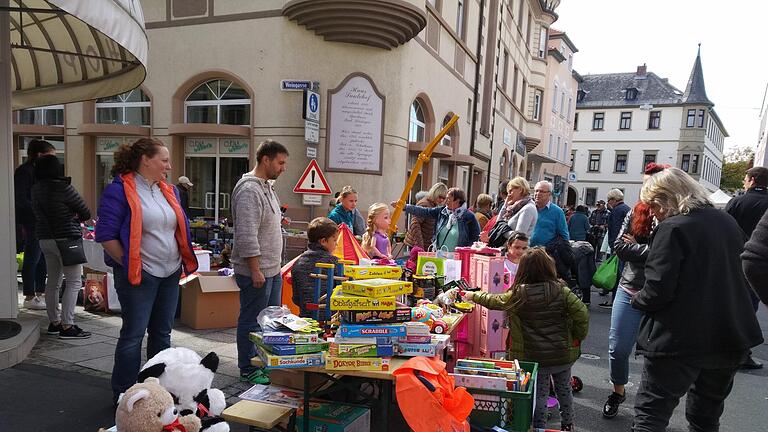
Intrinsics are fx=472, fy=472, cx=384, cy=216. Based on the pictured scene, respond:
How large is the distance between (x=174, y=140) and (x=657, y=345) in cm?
1119

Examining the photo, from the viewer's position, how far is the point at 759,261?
1.84 metres

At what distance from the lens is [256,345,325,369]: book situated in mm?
2432

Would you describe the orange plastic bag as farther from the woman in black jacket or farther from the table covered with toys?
the woman in black jacket

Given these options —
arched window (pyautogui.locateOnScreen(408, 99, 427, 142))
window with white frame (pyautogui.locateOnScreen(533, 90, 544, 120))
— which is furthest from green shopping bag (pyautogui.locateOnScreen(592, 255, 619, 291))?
window with white frame (pyautogui.locateOnScreen(533, 90, 544, 120))

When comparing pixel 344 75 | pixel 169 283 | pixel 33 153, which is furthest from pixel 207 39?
pixel 169 283

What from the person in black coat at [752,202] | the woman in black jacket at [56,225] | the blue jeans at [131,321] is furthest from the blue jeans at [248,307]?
the person in black coat at [752,202]

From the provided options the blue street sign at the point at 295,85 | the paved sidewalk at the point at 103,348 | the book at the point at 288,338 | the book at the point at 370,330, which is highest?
the blue street sign at the point at 295,85

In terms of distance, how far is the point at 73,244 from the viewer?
4605 mm

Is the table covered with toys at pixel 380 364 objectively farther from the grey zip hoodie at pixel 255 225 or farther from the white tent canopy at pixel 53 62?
the white tent canopy at pixel 53 62

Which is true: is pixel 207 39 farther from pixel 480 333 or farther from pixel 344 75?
pixel 480 333

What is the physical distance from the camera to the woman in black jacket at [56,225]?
4.50 m

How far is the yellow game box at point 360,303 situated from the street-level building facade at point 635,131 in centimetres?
4944

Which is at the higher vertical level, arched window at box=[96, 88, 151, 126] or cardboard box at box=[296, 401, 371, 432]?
arched window at box=[96, 88, 151, 126]

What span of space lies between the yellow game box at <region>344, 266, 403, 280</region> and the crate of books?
74 centimetres
